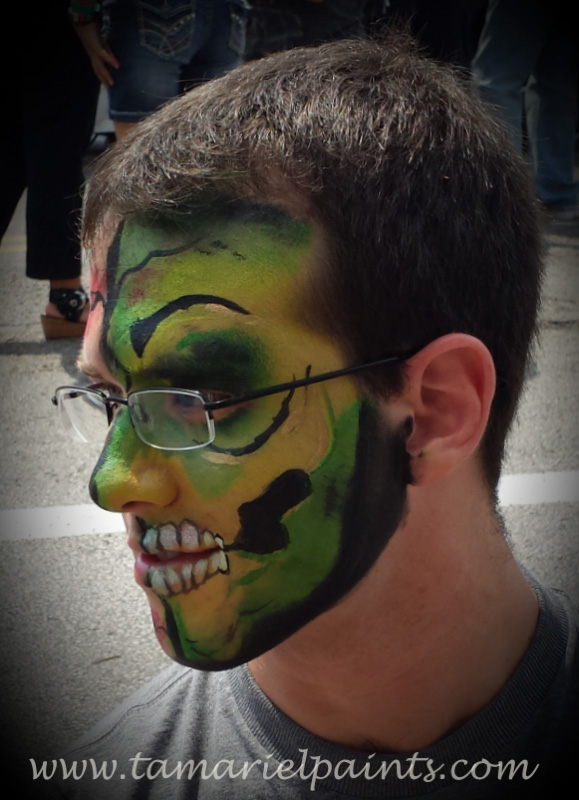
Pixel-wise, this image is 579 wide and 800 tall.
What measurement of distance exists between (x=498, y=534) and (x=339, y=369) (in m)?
0.43

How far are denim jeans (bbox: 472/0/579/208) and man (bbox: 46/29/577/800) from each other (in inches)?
193

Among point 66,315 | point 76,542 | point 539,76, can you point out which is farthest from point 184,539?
point 539,76

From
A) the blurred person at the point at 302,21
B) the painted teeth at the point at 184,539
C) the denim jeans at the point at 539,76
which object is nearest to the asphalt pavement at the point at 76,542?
the painted teeth at the point at 184,539

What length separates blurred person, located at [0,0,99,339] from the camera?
502 centimetres

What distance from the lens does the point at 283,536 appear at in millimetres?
1636

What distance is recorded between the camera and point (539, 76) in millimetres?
7422

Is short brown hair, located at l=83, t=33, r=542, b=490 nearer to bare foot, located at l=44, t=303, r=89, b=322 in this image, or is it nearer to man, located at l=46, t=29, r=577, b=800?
man, located at l=46, t=29, r=577, b=800

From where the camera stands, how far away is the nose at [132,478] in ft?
5.23

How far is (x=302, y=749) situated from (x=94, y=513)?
2.51 m

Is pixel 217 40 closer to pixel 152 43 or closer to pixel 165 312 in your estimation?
pixel 152 43

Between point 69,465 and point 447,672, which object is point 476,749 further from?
point 69,465

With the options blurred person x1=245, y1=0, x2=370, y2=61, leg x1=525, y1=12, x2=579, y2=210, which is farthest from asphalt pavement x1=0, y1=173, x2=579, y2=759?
leg x1=525, y1=12, x2=579, y2=210

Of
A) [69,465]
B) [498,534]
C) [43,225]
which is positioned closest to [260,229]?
[498,534]

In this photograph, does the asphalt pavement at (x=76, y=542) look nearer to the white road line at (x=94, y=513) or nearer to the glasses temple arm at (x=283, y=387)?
the white road line at (x=94, y=513)
